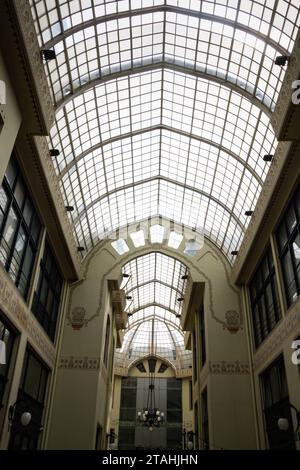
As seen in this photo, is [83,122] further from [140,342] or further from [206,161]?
[140,342]

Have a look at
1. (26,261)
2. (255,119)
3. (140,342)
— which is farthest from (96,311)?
(140,342)

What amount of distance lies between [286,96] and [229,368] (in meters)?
11.2

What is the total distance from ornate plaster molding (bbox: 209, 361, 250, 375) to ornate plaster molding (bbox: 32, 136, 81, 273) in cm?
716

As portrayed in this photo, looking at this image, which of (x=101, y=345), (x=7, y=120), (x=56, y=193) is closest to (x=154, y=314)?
(x=101, y=345)

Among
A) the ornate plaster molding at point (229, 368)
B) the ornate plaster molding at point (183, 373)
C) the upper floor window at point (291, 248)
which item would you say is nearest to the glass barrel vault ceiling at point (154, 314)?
the ornate plaster molding at point (183, 373)

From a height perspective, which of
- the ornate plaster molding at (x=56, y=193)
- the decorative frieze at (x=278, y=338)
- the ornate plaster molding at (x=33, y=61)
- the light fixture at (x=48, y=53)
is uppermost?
the light fixture at (x=48, y=53)

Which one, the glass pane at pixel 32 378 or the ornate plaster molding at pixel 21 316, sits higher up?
the ornate plaster molding at pixel 21 316

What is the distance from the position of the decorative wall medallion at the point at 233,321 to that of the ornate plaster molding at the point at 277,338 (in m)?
1.52

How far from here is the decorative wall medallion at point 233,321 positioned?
18.1 meters

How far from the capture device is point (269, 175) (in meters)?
13.3

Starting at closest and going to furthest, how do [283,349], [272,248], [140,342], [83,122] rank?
1. [283,349]
2. [272,248]
3. [83,122]
4. [140,342]

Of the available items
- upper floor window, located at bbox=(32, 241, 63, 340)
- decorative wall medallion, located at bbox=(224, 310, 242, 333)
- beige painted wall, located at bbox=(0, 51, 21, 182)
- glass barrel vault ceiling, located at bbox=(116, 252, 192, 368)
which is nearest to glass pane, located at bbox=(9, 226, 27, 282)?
upper floor window, located at bbox=(32, 241, 63, 340)

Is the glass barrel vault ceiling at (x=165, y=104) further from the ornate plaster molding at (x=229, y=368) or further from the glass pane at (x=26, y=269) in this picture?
the ornate plaster molding at (x=229, y=368)

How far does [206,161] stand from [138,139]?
125 inches
